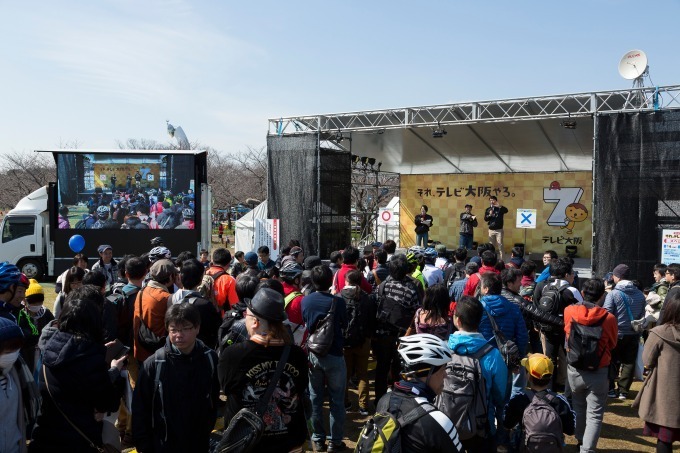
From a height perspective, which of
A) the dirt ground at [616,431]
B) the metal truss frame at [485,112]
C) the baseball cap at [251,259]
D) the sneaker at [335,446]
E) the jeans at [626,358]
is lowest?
the dirt ground at [616,431]

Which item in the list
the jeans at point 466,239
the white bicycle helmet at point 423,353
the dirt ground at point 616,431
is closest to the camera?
the white bicycle helmet at point 423,353

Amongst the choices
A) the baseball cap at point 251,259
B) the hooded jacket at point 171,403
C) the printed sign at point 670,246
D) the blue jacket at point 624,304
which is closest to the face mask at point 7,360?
the hooded jacket at point 171,403

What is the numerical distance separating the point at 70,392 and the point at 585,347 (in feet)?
11.6

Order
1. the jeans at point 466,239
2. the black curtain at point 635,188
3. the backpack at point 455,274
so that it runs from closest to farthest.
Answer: the backpack at point 455,274, the black curtain at point 635,188, the jeans at point 466,239

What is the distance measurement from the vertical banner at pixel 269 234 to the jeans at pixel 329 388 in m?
8.17

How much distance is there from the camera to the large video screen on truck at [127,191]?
13.5 metres

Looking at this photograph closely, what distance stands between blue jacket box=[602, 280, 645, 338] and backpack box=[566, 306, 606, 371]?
1565 mm

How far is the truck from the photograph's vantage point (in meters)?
13.5

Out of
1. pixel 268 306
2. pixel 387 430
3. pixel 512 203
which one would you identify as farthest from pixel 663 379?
pixel 512 203

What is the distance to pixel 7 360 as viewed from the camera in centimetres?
249

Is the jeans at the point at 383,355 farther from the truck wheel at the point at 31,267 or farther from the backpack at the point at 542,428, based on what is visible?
the truck wheel at the point at 31,267

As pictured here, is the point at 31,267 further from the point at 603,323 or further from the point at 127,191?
the point at 603,323

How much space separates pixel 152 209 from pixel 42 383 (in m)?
11.4

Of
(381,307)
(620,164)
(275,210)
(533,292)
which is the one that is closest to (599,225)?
(620,164)
